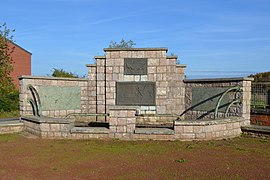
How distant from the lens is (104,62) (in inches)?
548

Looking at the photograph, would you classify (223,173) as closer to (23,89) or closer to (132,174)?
(132,174)

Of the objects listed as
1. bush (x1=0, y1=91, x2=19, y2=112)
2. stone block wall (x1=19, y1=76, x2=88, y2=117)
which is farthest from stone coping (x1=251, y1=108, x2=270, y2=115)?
bush (x1=0, y1=91, x2=19, y2=112)

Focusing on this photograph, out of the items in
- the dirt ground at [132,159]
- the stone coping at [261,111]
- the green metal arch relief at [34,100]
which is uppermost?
the green metal arch relief at [34,100]

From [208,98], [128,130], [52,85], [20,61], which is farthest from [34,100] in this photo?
[20,61]

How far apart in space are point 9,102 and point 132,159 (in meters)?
12.2

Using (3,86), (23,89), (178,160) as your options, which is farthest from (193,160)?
(3,86)

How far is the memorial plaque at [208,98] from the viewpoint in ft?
39.2

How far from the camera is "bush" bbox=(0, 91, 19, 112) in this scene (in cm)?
1652

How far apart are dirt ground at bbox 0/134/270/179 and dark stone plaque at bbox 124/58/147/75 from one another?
5089 mm

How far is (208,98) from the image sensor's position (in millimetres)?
12742

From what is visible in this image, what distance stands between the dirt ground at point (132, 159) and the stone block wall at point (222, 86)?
1989mm

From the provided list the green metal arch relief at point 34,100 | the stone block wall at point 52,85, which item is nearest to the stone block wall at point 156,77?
the stone block wall at point 52,85

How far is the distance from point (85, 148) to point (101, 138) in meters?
1.41

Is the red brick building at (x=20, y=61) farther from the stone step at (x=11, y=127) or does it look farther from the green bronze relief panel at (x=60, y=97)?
the stone step at (x=11, y=127)
